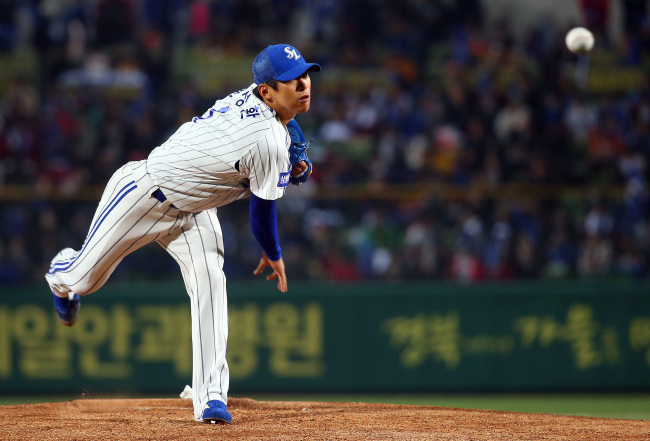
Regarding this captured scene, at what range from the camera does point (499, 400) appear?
8.88m

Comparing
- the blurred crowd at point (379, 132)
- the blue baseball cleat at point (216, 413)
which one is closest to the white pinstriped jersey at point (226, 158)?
the blue baseball cleat at point (216, 413)

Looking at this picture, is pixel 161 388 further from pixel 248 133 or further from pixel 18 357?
pixel 248 133

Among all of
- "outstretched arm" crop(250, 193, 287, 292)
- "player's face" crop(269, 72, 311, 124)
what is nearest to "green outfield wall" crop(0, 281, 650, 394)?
"outstretched arm" crop(250, 193, 287, 292)

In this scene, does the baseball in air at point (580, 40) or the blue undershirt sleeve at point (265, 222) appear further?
the baseball in air at point (580, 40)

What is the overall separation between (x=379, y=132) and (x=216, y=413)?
23.5 ft

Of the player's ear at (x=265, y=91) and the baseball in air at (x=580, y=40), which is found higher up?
the baseball in air at (x=580, y=40)

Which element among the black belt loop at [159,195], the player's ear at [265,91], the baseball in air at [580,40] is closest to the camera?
the player's ear at [265,91]

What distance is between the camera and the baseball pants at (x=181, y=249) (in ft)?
13.9

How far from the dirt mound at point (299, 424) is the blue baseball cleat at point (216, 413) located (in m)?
0.04

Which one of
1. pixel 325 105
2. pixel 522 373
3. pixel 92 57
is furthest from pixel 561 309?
pixel 92 57

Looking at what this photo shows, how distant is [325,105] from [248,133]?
24.6 feet

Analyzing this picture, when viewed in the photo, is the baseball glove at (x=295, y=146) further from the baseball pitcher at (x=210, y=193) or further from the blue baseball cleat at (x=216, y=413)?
the blue baseball cleat at (x=216, y=413)

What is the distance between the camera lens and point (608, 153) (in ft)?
33.5

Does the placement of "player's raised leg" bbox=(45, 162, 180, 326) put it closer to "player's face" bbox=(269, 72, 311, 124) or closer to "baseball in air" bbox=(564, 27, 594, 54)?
"player's face" bbox=(269, 72, 311, 124)
